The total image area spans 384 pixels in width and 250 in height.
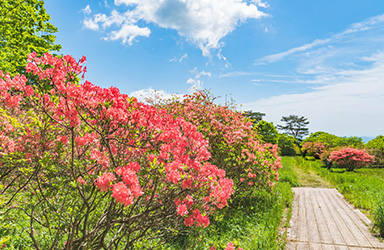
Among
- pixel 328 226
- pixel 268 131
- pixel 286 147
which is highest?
pixel 268 131

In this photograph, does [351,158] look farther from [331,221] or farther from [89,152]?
[89,152]

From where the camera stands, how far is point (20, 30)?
534 inches

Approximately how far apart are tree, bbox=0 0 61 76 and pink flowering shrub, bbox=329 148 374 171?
22.1 meters

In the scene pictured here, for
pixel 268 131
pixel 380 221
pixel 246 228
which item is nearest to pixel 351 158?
pixel 380 221

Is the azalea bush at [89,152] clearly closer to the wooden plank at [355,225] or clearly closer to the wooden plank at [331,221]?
the wooden plank at [331,221]

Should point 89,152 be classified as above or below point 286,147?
below

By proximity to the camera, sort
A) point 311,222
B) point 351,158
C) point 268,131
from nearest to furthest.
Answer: point 311,222 → point 351,158 → point 268,131

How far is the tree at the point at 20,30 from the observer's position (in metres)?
12.1

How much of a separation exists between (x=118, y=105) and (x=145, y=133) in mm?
514

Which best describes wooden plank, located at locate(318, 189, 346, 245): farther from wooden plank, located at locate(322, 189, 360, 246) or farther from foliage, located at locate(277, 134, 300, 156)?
foliage, located at locate(277, 134, 300, 156)

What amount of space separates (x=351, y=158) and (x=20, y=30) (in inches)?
981

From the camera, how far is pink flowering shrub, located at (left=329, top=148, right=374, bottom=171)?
60.1ft

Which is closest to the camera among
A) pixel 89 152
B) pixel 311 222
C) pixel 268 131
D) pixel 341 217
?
pixel 89 152

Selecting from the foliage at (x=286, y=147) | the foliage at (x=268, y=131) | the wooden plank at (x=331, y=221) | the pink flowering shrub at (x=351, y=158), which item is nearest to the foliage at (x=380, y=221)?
the wooden plank at (x=331, y=221)
